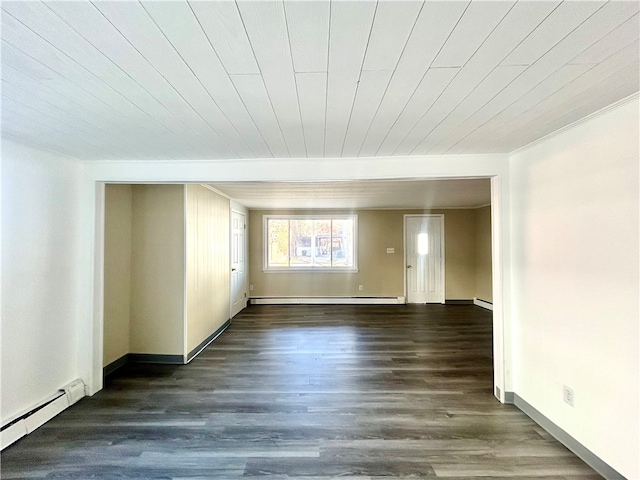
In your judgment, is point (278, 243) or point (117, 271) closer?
point (117, 271)

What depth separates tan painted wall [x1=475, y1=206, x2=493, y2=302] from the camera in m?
6.26

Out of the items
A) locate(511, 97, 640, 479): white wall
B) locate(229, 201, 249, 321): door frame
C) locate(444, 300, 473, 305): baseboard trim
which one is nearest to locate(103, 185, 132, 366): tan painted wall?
locate(229, 201, 249, 321): door frame

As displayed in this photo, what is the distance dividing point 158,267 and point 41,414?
1631mm

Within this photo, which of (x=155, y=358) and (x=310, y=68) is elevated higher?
(x=310, y=68)

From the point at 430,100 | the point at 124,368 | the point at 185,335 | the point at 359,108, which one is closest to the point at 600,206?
the point at 430,100

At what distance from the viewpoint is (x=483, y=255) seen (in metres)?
6.52

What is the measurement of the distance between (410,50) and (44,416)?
3.56 meters

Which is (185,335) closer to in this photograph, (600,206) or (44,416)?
(44,416)

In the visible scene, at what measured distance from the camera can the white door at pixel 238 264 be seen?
5.56 metres

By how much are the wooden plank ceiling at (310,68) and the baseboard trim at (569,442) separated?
216cm

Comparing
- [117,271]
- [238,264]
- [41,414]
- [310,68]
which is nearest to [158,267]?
[117,271]

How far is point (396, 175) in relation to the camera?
8.98 ft

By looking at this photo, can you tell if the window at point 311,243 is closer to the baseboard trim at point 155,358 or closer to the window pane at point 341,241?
the window pane at point 341,241

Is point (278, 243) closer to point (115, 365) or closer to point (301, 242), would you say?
point (301, 242)
